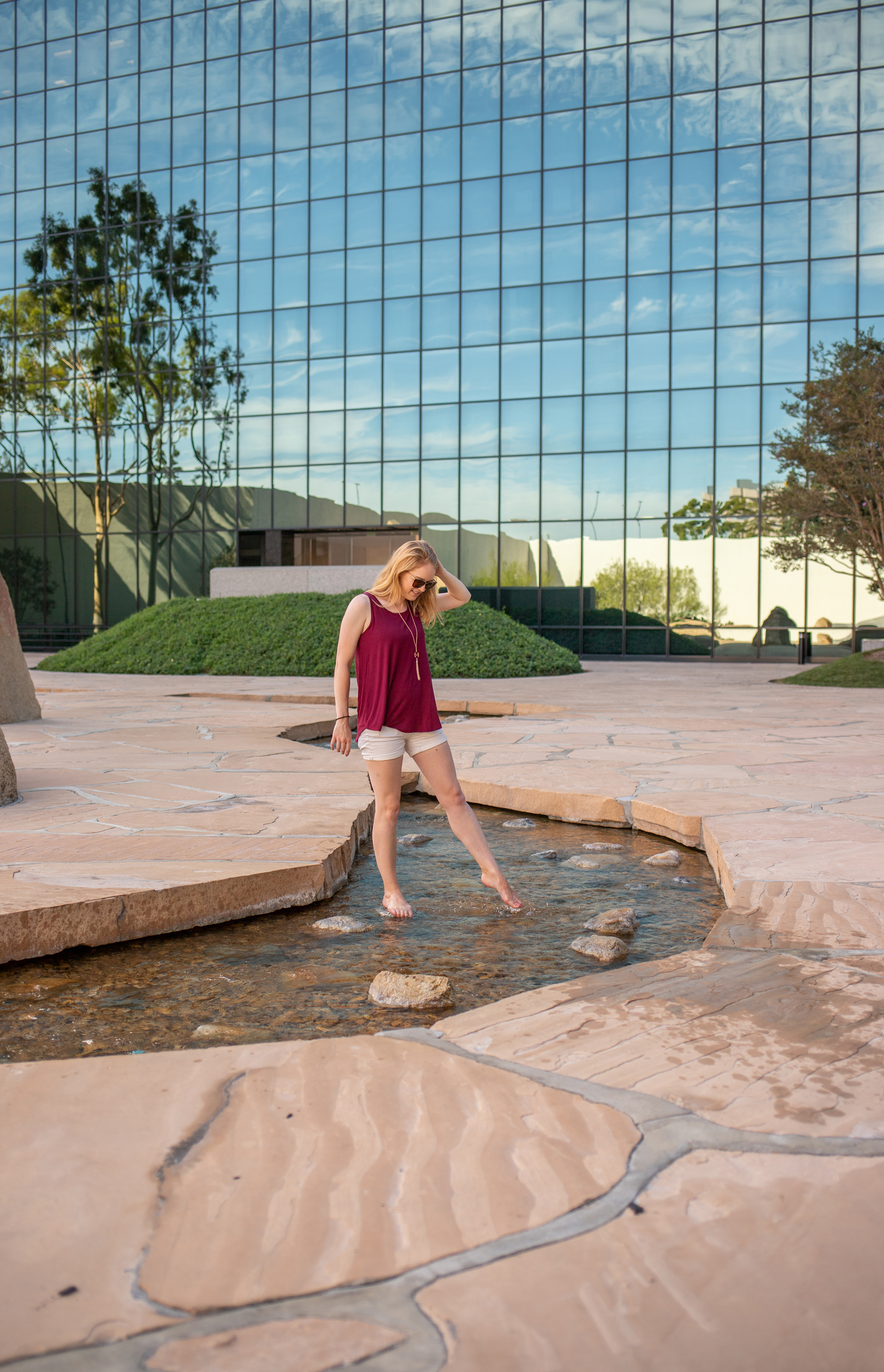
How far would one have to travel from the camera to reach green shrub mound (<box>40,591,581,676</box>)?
17281 mm

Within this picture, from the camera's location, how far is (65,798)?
217 inches

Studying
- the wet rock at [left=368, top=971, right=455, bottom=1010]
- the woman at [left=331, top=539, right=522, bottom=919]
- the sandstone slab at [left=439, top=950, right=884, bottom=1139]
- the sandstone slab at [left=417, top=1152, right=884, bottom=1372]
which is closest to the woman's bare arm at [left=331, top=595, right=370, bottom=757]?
the woman at [left=331, top=539, right=522, bottom=919]

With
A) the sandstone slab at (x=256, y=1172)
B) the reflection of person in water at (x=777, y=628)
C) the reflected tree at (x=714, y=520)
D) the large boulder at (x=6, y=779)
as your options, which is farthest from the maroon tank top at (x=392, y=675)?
the reflected tree at (x=714, y=520)

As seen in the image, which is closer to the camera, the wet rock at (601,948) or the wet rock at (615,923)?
the wet rock at (601,948)

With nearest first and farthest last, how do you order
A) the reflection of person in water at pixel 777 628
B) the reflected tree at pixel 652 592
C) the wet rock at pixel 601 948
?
the wet rock at pixel 601 948, the reflection of person in water at pixel 777 628, the reflected tree at pixel 652 592

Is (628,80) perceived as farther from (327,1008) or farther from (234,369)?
(327,1008)

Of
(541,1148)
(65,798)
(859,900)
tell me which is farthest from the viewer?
(65,798)

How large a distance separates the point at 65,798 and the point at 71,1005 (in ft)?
8.52

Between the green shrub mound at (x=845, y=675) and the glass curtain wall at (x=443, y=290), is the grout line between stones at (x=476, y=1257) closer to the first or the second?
the green shrub mound at (x=845, y=675)

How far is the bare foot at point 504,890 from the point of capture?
13.3ft

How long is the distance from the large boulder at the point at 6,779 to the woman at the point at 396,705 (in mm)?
2147

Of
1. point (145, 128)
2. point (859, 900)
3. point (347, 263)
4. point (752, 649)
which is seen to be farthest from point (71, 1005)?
point (145, 128)

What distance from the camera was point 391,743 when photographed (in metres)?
4.02

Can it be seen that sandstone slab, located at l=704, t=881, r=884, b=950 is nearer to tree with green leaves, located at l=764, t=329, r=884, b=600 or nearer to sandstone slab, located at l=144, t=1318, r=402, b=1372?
sandstone slab, located at l=144, t=1318, r=402, b=1372
